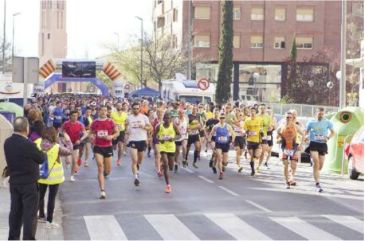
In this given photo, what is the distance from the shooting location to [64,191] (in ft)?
55.4

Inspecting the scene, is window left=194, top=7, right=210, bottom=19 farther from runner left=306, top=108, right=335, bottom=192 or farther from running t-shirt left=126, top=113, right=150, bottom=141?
running t-shirt left=126, top=113, right=150, bottom=141

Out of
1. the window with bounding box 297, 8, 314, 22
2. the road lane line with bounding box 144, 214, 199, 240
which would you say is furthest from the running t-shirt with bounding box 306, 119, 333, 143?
the window with bounding box 297, 8, 314, 22

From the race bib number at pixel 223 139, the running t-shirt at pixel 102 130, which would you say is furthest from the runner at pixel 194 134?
the running t-shirt at pixel 102 130

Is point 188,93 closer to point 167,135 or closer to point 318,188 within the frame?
point 167,135

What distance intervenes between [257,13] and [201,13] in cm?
512

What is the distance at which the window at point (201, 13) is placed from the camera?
245 ft

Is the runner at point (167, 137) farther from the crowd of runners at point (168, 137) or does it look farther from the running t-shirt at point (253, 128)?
the running t-shirt at point (253, 128)

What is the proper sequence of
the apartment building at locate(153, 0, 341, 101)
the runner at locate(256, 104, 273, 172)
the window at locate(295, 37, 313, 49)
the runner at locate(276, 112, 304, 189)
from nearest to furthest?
the runner at locate(276, 112, 304, 189), the runner at locate(256, 104, 273, 172), the apartment building at locate(153, 0, 341, 101), the window at locate(295, 37, 313, 49)

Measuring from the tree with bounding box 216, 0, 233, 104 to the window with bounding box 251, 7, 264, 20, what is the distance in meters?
13.6

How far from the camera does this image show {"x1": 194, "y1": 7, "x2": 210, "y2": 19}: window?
74750mm

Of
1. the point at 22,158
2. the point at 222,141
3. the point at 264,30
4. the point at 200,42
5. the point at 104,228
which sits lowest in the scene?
the point at 104,228

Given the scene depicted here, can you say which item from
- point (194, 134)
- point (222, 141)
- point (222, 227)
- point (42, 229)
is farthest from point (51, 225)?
point (194, 134)

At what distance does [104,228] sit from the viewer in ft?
39.0

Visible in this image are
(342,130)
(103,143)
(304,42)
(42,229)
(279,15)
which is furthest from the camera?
(304,42)
